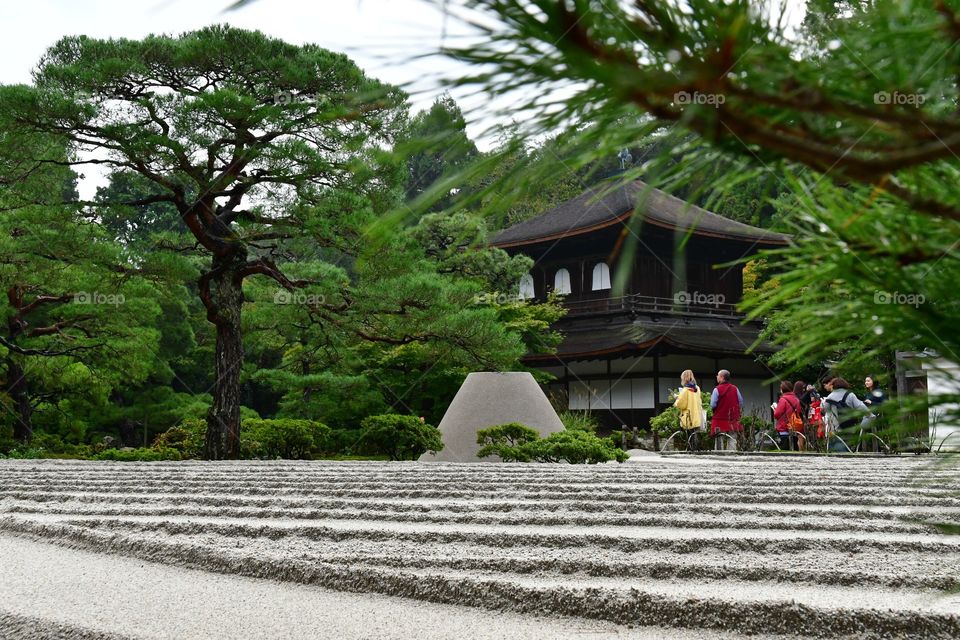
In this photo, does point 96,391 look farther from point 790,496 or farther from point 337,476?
point 790,496

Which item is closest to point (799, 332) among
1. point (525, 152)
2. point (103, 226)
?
point (525, 152)

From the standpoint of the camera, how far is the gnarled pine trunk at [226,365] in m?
11.8

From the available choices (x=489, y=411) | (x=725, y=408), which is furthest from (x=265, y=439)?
(x=725, y=408)

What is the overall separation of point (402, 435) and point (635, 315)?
10.4m

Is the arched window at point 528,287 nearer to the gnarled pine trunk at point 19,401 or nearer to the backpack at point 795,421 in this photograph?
the backpack at point 795,421

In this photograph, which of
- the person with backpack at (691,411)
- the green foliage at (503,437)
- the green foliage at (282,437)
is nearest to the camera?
the green foliage at (503,437)
